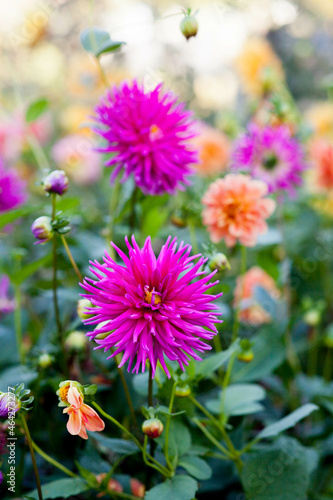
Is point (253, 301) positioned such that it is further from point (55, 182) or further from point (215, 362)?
point (55, 182)

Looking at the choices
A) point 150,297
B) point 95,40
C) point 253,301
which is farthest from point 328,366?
point 95,40

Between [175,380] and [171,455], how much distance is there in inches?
3.7

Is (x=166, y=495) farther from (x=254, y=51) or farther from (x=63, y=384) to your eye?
(x=254, y=51)

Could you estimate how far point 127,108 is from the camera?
54 centimetres

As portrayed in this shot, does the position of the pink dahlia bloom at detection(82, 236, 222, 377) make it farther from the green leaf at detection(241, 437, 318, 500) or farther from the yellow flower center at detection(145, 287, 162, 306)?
the green leaf at detection(241, 437, 318, 500)

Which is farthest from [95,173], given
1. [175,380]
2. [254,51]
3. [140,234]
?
[175,380]

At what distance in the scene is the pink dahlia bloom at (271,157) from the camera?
27.6 inches

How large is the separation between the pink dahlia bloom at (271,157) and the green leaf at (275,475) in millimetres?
380

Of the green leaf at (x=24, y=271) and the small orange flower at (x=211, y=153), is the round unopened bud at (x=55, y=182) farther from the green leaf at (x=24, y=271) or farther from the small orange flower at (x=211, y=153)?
the small orange flower at (x=211, y=153)

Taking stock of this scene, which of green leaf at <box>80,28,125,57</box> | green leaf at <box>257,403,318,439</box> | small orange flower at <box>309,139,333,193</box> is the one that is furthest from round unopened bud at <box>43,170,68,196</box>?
small orange flower at <box>309,139,333,193</box>

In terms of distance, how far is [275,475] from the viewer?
0.51 m

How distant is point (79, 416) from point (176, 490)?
131 millimetres

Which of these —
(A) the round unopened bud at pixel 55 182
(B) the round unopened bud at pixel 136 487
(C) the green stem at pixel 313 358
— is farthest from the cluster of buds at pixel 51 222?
(C) the green stem at pixel 313 358

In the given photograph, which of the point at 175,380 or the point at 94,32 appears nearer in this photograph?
the point at 175,380
